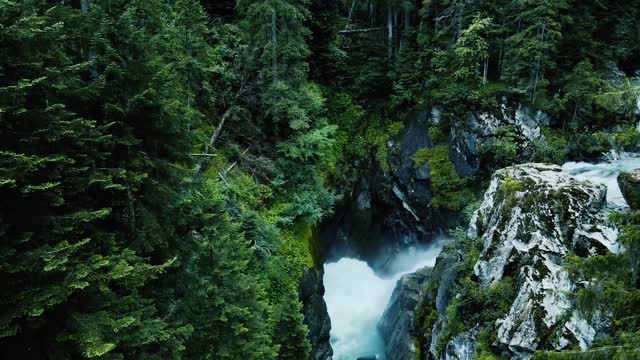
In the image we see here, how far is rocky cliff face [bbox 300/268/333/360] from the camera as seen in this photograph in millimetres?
16297

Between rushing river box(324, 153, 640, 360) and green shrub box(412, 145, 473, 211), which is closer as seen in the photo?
rushing river box(324, 153, 640, 360)

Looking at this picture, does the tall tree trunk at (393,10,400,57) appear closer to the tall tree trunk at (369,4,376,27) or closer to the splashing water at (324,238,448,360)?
the tall tree trunk at (369,4,376,27)

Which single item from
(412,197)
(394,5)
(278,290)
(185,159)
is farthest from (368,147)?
(185,159)

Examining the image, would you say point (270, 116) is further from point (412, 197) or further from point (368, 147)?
point (412, 197)

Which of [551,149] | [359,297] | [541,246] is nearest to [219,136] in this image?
[359,297]

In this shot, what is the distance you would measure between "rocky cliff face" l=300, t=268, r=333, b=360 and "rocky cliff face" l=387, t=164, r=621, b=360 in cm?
528

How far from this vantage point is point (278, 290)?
15.0 m

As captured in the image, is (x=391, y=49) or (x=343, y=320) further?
(x=391, y=49)

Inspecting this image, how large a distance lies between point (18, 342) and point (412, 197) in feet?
62.3

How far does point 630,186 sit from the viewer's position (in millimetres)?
8555

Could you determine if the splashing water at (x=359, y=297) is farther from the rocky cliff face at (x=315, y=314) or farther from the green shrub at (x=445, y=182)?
the green shrub at (x=445, y=182)

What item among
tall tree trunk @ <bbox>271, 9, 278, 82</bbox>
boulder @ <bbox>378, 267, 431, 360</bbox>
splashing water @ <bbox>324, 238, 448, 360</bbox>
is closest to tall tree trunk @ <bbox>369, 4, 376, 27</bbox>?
tall tree trunk @ <bbox>271, 9, 278, 82</bbox>

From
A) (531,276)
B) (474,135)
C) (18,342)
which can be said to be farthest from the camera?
(474,135)

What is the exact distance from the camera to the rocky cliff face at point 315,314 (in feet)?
53.5
